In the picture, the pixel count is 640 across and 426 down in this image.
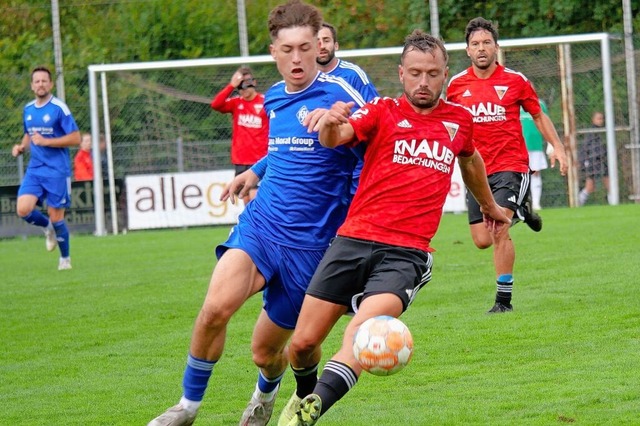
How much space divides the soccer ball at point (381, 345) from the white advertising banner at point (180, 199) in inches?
660

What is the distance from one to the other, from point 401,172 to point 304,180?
0.55 meters

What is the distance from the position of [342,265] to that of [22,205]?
1051 cm

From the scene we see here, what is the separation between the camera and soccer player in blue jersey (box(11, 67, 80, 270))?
49.4 ft

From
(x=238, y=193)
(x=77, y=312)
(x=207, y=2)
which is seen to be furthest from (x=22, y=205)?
(x=207, y=2)

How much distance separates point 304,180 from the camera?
237 inches

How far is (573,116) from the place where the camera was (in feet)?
73.0

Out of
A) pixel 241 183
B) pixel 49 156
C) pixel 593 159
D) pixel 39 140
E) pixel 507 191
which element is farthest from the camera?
pixel 593 159

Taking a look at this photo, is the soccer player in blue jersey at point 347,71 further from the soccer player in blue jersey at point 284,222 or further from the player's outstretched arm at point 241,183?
the player's outstretched arm at point 241,183

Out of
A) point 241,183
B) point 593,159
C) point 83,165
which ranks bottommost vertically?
point 593,159

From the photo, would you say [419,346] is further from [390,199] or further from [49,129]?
[49,129]

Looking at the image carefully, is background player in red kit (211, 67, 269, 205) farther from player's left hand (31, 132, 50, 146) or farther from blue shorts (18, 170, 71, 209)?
player's left hand (31, 132, 50, 146)

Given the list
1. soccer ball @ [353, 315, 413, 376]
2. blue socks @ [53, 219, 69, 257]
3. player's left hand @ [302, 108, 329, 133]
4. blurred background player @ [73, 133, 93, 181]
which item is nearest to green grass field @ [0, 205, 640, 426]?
blue socks @ [53, 219, 69, 257]

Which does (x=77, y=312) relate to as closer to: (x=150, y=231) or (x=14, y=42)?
(x=150, y=231)

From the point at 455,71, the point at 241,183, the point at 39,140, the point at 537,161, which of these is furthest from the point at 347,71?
the point at 455,71
